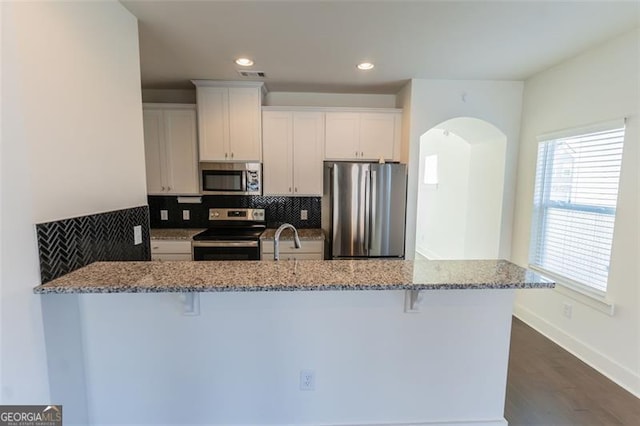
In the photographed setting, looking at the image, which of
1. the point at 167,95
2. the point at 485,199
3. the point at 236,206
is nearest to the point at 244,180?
the point at 236,206

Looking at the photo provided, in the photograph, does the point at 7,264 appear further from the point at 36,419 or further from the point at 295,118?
the point at 295,118

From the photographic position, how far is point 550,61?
2.73 meters

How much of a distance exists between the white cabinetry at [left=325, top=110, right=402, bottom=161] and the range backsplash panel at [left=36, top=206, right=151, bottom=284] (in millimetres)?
2197

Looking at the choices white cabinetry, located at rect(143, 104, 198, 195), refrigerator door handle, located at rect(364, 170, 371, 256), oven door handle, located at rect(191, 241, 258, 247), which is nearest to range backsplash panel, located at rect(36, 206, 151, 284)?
oven door handle, located at rect(191, 241, 258, 247)

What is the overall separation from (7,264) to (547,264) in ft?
13.2

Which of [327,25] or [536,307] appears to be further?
[536,307]

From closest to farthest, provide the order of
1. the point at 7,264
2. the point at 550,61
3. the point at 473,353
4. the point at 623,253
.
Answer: the point at 7,264, the point at 473,353, the point at 623,253, the point at 550,61

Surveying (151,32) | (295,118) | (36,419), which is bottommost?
(36,419)

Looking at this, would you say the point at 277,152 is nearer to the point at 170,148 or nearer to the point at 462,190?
the point at 170,148

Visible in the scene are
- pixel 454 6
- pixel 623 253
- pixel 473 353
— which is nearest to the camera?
pixel 473 353

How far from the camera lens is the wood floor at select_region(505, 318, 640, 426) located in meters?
1.92

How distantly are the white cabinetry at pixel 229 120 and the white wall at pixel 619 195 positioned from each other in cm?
302

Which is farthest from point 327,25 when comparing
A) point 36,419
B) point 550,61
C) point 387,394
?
point 36,419

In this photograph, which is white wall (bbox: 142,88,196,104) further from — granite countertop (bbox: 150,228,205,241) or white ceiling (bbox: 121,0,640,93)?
granite countertop (bbox: 150,228,205,241)
